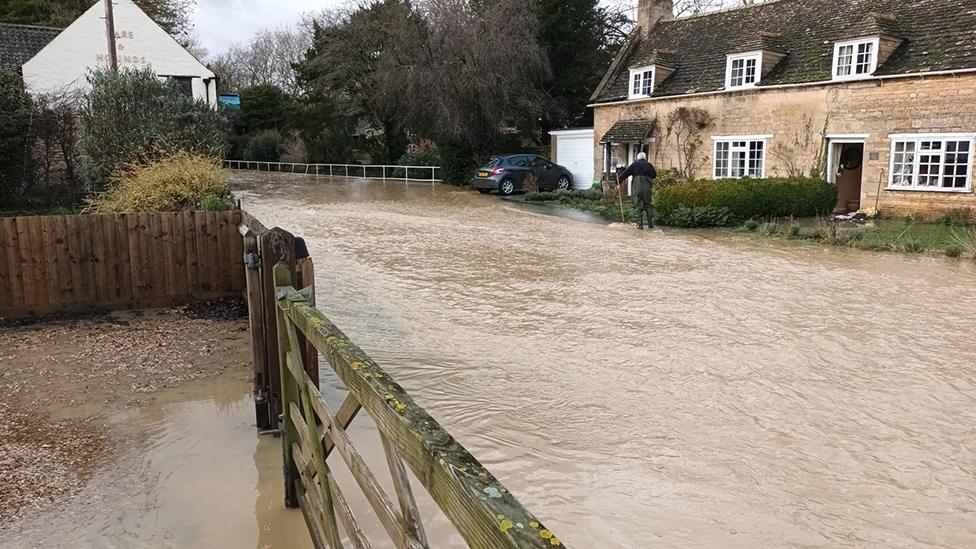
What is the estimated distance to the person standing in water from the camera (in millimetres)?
17922

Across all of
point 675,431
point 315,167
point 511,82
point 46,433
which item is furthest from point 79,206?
point 315,167

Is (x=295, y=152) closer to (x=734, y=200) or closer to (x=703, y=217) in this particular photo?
(x=703, y=217)

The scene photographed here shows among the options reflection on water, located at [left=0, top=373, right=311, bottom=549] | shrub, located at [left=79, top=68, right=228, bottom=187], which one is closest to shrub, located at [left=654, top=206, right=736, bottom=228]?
shrub, located at [left=79, top=68, right=228, bottom=187]

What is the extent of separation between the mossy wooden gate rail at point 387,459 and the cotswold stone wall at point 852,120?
19.4 m

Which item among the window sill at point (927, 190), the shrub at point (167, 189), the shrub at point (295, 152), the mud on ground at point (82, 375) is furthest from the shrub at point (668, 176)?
the shrub at point (295, 152)

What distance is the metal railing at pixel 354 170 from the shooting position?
118 ft

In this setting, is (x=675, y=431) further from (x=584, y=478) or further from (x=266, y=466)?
(x=266, y=466)

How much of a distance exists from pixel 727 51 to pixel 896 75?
6.54 meters

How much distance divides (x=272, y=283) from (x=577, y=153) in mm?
26615

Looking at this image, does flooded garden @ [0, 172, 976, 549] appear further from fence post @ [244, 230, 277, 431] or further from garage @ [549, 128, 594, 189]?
garage @ [549, 128, 594, 189]

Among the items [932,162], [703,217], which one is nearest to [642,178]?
[703,217]

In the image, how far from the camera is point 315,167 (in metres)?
42.8

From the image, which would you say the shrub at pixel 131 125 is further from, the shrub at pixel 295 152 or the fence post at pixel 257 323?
the shrub at pixel 295 152

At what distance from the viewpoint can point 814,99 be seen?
69.7ft
